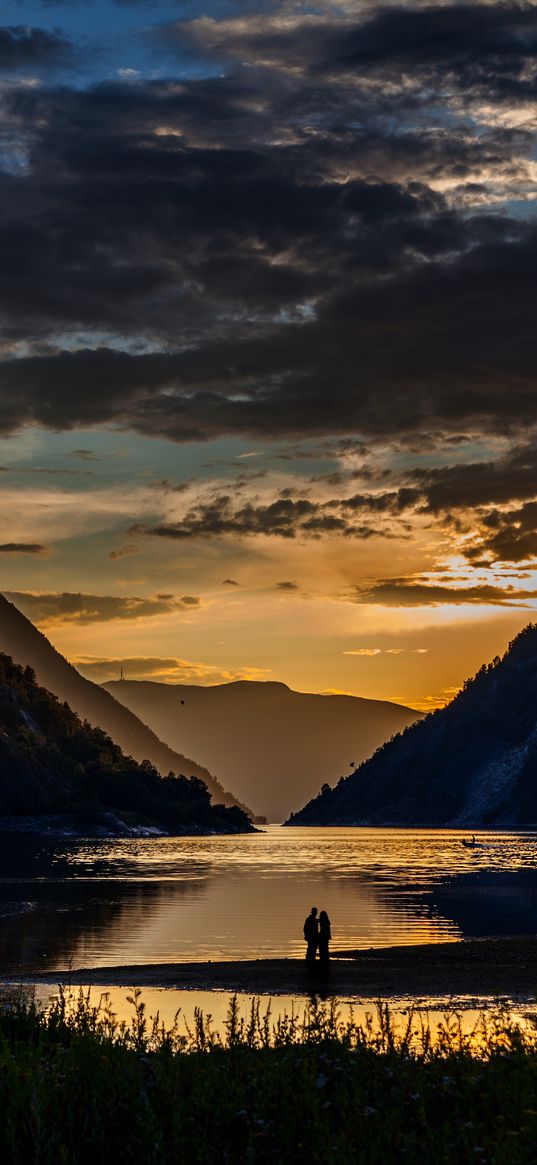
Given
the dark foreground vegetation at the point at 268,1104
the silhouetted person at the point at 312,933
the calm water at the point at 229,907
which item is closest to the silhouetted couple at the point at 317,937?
the silhouetted person at the point at 312,933

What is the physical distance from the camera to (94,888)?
94875mm

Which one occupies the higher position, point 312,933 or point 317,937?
point 312,933

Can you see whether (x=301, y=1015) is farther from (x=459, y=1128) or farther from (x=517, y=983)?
(x=459, y=1128)

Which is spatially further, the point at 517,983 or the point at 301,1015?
the point at 517,983

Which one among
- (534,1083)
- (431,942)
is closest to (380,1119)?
(534,1083)

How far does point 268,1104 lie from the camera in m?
18.7

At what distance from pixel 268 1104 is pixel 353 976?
25475 millimetres

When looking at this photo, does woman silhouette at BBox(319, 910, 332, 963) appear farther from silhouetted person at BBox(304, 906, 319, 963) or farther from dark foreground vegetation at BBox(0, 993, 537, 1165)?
dark foreground vegetation at BBox(0, 993, 537, 1165)

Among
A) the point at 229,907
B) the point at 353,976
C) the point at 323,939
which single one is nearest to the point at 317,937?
the point at 323,939

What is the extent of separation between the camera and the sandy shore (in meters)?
39.7

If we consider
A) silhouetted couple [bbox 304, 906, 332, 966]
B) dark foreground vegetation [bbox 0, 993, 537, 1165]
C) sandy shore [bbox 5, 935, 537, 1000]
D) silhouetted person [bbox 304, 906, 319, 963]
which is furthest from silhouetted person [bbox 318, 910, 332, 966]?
dark foreground vegetation [bbox 0, 993, 537, 1165]

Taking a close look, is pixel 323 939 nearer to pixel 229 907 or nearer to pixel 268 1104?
pixel 268 1104

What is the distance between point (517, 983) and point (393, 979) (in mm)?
3898

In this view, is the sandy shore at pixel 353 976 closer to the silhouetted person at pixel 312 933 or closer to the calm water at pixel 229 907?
the silhouetted person at pixel 312 933
